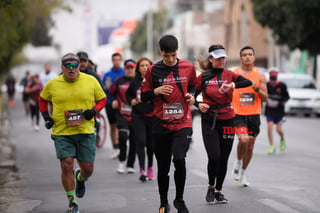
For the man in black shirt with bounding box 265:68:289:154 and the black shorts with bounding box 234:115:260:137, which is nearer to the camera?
the black shorts with bounding box 234:115:260:137

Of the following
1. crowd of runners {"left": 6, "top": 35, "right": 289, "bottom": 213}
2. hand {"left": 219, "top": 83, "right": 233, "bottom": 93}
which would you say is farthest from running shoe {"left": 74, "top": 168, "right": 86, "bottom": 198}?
hand {"left": 219, "top": 83, "right": 233, "bottom": 93}

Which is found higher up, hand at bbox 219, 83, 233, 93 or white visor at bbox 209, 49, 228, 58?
white visor at bbox 209, 49, 228, 58

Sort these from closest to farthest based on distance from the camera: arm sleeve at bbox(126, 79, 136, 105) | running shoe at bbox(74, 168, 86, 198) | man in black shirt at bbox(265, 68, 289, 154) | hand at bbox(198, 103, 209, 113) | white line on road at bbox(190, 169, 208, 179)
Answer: hand at bbox(198, 103, 209, 113)
running shoe at bbox(74, 168, 86, 198)
white line on road at bbox(190, 169, 208, 179)
arm sleeve at bbox(126, 79, 136, 105)
man in black shirt at bbox(265, 68, 289, 154)

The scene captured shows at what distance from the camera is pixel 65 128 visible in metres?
8.86

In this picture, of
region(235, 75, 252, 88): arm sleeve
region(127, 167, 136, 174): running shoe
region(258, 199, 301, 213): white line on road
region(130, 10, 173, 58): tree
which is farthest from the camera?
region(130, 10, 173, 58): tree

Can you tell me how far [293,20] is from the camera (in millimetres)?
35469

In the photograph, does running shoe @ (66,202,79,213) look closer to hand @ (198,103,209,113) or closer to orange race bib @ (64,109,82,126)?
orange race bib @ (64,109,82,126)

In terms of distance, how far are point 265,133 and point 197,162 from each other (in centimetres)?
811

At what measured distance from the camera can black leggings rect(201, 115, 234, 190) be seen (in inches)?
367

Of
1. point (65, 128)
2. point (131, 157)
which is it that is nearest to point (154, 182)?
point (131, 157)

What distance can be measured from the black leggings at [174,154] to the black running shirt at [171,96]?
0.08 metres

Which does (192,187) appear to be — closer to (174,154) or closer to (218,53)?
(218,53)

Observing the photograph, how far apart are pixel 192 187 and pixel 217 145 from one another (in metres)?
1.71

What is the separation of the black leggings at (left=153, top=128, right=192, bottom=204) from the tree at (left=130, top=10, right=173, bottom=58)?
364 feet
